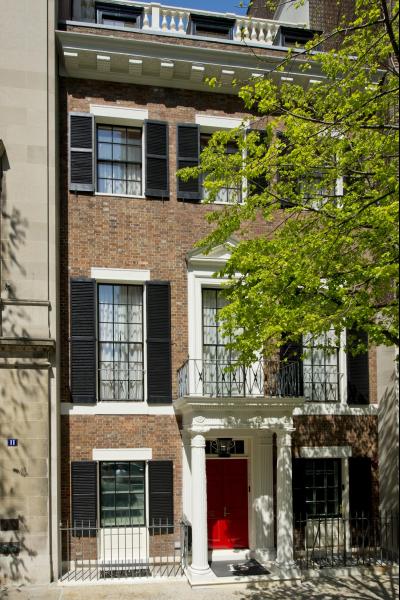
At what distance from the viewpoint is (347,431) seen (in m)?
16.8

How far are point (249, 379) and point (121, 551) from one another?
4.88m

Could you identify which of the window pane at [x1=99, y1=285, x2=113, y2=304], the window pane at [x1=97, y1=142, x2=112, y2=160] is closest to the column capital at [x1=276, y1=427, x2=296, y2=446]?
the window pane at [x1=99, y1=285, x2=113, y2=304]

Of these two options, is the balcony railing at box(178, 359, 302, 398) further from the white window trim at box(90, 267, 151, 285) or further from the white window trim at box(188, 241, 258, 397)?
the white window trim at box(90, 267, 151, 285)

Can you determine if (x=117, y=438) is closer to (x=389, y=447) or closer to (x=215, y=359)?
(x=215, y=359)

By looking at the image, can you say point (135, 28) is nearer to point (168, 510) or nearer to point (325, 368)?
point (325, 368)

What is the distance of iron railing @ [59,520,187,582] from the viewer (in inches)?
574

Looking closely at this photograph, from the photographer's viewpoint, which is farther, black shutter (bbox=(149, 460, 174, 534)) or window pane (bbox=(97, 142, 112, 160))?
window pane (bbox=(97, 142, 112, 160))

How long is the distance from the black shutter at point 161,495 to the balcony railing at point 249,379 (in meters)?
1.74

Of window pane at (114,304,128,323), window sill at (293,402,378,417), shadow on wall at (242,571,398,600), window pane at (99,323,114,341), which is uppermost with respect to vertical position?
window pane at (114,304,128,323)

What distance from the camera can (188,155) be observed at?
1645cm

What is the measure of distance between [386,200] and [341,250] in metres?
1.37

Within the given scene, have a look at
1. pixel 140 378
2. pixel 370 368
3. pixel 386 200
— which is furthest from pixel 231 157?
pixel 370 368

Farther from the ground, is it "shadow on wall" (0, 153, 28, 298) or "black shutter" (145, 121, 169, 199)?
"black shutter" (145, 121, 169, 199)

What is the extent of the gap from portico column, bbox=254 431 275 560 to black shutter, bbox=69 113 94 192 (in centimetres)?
738
